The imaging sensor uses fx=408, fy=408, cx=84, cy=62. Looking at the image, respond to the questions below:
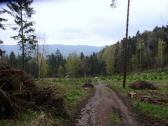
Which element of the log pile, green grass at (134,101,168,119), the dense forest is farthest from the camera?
the dense forest

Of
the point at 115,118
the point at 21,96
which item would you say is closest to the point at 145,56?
the point at 115,118

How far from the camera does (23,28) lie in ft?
183

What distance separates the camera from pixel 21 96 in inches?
613

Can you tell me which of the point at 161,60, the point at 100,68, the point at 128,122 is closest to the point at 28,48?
the point at 128,122

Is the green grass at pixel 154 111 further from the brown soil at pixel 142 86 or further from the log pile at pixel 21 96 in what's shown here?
the brown soil at pixel 142 86

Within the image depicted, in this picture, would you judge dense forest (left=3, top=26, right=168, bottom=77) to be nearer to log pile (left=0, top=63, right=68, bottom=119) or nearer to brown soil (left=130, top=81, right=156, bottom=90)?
brown soil (left=130, top=81, right=156, bottom=90)

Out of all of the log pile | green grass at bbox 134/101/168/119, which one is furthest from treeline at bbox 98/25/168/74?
the log pile

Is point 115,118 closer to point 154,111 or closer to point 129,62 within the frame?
point 154,111

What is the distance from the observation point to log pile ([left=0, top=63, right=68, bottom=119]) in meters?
14.0

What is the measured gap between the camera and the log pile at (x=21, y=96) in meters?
14.0

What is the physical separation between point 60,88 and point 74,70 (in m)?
143

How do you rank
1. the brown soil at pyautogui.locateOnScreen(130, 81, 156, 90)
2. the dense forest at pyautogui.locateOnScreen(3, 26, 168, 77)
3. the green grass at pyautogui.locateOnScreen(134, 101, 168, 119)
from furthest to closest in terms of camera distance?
the dense forest at pyautogui.locateOnScreen(3, 26, 168, 77)
the brown soil at pyautogui.locateOnScreen(130, 81, 156, 90)
the green grass at pyautogui.locateOnScreen(134, 101, 168, 119)

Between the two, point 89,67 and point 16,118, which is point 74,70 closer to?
point 89,67

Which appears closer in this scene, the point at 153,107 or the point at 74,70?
the point at 153,107
